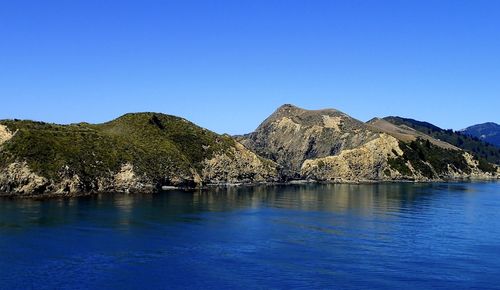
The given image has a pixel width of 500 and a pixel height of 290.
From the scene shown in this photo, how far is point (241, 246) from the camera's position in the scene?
89188 millimetres

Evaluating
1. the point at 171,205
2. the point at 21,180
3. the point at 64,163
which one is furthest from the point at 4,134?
the point at 171,205

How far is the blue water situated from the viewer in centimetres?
6781

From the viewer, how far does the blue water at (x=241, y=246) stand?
6781cm

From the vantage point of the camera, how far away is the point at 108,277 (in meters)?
68.0

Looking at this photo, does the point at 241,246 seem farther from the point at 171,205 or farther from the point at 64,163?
the point at 64,163

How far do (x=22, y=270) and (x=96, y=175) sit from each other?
365ft

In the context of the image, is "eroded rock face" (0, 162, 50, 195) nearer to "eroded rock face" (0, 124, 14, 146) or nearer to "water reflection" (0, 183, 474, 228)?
"water reflection" (0, 183, 474, 228)

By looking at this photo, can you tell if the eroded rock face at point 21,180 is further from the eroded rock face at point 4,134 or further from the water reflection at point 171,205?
the eroded rock face at point 4,134

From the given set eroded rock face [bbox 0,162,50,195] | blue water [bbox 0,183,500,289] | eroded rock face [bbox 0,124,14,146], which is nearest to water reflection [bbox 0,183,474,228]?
blue water [bbox 0,183,500,289]

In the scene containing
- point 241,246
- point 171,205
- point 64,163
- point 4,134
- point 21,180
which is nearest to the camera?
point 241,246

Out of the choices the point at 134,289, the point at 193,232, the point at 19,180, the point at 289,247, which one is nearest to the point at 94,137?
the point at 19,180

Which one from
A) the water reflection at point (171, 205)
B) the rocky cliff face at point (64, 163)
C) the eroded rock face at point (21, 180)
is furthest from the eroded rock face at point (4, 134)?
the water reflection at point (171, 205)

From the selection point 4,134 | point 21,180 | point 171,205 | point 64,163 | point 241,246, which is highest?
point 4,134

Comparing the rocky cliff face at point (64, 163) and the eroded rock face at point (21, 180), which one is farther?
the rocky cliff face at point (64, 163)
